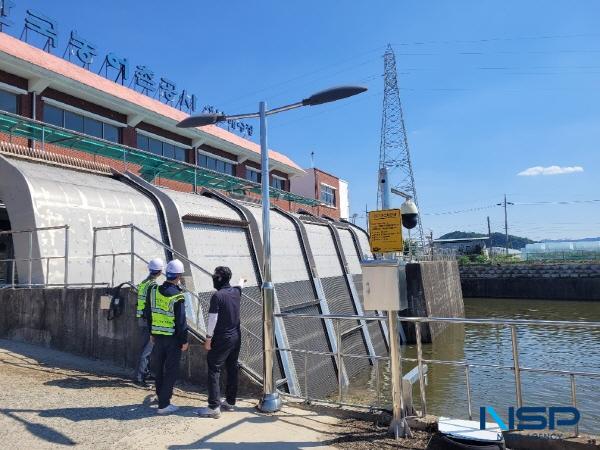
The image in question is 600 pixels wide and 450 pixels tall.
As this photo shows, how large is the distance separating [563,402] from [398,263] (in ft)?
29.4

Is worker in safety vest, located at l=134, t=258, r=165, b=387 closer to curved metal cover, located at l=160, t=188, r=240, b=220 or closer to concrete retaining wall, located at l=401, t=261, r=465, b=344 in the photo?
curved metal cover, located at l=160, t=188, r=240, b=220

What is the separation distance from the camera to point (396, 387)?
5.27 meters

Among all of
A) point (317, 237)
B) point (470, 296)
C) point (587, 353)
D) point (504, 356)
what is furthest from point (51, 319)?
point (470, 296)

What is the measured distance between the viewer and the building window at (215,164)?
2958cm

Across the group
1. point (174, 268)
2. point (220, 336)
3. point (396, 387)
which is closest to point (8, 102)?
point (174, 268)

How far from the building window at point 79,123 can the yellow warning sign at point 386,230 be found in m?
18.4

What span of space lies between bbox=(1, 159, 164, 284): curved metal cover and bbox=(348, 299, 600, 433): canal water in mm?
6865

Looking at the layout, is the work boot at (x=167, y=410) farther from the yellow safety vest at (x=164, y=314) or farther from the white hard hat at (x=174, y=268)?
the white hard hat at (x=174, y=268)

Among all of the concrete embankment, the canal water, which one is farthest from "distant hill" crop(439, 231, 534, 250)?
the canal water

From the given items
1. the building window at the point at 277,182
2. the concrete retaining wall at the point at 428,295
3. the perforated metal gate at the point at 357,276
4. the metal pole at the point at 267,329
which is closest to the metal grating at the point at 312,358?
the perforated metal gate at the point at 357,276

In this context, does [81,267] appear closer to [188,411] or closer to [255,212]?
[188,411]

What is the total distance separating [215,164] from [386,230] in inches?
1052

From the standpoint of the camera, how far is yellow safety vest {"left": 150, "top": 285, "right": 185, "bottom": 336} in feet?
19.3

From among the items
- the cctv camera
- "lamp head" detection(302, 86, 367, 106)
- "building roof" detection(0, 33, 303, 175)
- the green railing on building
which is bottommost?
the cctv camera
